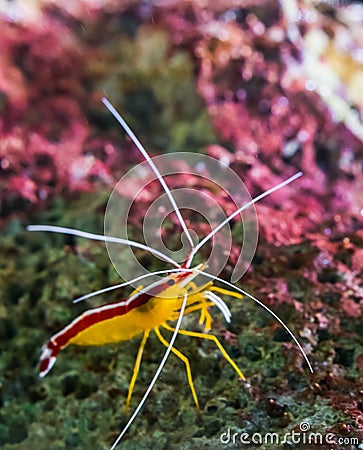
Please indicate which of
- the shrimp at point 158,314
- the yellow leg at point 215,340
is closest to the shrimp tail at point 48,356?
the shrimp at point 158,314

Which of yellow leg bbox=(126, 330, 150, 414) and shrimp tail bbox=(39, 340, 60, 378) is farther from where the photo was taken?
shrimp tail bbox=(39, 340, 60, 378)

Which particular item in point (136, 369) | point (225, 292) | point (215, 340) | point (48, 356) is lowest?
point (48, 356)

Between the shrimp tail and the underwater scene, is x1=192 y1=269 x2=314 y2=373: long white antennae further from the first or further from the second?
the shrimp tail

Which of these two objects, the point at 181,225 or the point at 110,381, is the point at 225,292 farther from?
the point at 110,381

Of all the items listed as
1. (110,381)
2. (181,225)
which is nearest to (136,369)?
(110,381)

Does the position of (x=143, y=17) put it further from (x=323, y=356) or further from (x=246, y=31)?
(x=323, y=356)

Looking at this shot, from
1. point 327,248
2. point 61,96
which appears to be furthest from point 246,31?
point 327,248

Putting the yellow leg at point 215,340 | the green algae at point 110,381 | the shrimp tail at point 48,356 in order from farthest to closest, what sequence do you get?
1. the shrimp tail at point 48,356
2. the yellow leg at point 215,340
3. the green algae at point 110,381

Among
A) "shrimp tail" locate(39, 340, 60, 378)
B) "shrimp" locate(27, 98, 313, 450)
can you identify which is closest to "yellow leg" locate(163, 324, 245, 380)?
"shrimp" locate(27, 98, 313, 450)

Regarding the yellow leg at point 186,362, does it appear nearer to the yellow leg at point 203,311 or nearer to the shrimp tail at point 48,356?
the yellow leg at point 203,311
